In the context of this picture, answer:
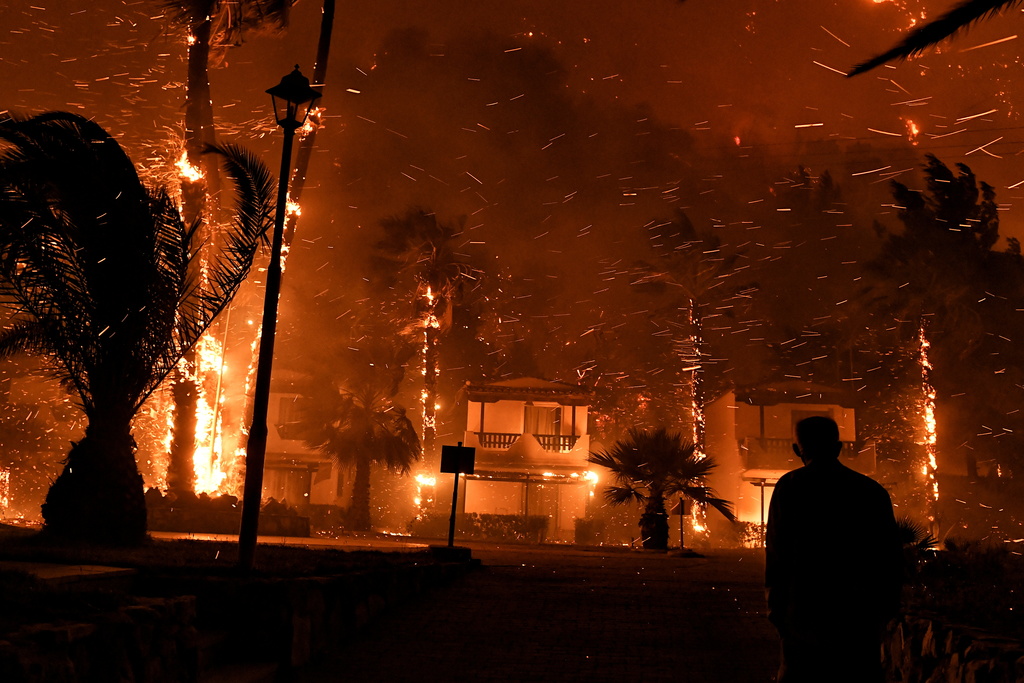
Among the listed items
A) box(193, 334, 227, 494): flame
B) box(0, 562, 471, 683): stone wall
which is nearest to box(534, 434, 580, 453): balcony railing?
box(193, 334, 227, 494): flame

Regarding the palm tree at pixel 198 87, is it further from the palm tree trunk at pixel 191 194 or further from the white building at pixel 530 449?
the white building at pixel 530 449

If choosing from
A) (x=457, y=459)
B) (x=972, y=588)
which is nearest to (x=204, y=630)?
(x=972, y=588)

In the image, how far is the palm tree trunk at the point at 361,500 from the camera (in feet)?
113

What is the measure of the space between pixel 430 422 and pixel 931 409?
2177 cm

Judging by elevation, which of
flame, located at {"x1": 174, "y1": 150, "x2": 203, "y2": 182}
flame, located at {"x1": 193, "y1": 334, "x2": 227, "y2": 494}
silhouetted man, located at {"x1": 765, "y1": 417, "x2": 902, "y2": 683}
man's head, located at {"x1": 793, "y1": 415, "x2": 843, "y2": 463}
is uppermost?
flame, located at {"x1": 174, "y1": 150, "x2": 203, "y2": 182}

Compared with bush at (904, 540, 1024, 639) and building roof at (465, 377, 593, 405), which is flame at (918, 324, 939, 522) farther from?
bush at (904, 540, 1024, 639)

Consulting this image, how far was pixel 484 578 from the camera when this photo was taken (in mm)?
13328

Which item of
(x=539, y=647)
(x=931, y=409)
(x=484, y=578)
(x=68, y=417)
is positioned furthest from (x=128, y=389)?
(x=931, y=409)

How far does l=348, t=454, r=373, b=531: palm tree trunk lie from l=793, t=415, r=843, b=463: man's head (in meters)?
31.3

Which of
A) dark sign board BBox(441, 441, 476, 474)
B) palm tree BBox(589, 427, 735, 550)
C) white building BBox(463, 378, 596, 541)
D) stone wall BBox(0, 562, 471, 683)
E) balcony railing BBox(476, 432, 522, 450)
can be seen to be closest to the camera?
stone wall BBox(0, 562, 471, 683)

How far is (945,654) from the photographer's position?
5598 millimetres

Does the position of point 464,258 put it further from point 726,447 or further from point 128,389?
point 128,389

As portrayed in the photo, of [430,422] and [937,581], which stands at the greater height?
[430,422]

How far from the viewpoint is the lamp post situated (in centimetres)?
856
